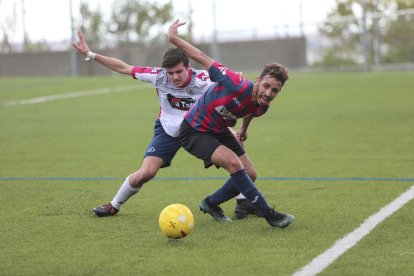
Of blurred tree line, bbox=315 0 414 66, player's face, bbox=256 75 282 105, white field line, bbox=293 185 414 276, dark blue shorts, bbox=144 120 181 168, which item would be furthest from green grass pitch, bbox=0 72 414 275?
blurred tree line, bbox=315 0 414 66

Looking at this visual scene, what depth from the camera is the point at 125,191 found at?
787cm

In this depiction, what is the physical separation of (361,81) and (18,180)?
665 inches

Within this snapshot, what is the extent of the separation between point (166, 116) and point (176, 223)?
1.68 m

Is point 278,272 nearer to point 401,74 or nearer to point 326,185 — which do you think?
point 326,185

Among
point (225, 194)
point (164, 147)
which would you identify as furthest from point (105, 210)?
point (225, 194)

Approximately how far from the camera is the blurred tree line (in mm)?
30062

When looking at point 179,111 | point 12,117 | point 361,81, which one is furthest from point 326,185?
point 361,81

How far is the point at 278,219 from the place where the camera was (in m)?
7.00

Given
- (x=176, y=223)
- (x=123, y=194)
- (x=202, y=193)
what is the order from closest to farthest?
(x=176, y=223), (x=123, y=194), (x=202, y=193)

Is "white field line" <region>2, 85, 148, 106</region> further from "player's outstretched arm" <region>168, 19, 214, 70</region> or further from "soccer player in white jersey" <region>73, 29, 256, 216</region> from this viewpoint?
"player's outstretched arm" <region>168, 19, 214, 70</region>

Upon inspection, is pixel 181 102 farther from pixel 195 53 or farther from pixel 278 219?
pixel 278 219

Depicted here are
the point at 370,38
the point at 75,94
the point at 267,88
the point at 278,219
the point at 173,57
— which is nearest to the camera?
the point at 267,88

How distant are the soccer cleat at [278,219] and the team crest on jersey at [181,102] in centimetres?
151

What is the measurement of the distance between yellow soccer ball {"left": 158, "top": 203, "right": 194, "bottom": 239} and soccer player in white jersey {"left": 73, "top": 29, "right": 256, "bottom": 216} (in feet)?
3.55
